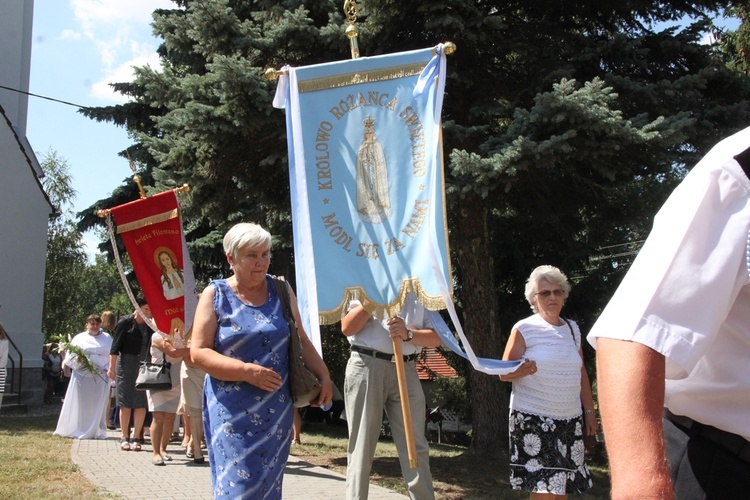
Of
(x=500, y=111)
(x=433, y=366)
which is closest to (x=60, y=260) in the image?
(x=433, y=366)

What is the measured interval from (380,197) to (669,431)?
4.02m

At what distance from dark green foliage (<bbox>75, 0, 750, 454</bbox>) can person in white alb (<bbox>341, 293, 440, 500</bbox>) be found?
7.79 ft

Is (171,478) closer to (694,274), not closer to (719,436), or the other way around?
(719,436)

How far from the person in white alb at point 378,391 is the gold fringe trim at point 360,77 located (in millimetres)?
1704

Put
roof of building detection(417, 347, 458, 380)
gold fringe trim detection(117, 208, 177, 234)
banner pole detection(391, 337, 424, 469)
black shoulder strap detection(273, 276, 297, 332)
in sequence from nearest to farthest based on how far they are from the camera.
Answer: black shoulder strap detection(273, 276, 297, 332), banner pole detection(391, 337, 424, 469), gold fringe trim detection(117, 208, 177, 234), roof of building detection(417, 347, 458, 380)

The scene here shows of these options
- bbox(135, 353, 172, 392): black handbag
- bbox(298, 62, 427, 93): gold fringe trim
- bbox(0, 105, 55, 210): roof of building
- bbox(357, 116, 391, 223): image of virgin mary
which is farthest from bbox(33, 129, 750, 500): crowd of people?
bbox(0, 105, 55, 210): roof of building

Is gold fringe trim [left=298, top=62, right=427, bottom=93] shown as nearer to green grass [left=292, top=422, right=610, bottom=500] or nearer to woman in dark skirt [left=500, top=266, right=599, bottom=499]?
woman in dark skirt [left=500, top=266, right=599, bottom=499]

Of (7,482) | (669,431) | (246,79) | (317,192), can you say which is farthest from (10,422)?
(669,431)

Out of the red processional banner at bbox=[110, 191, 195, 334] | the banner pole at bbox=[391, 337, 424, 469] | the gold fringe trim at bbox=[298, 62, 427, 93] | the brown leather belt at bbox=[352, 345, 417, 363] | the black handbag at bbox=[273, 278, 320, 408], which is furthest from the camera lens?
the red processional banner at bbox=[110, 191, 195, 334]

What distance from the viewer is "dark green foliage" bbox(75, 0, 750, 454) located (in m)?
7.50

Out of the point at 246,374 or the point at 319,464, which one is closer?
the point at 246,374

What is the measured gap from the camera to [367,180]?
5.70m

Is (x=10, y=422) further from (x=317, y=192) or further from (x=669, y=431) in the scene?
(x=669, y=431)

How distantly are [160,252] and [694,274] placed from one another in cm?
731
